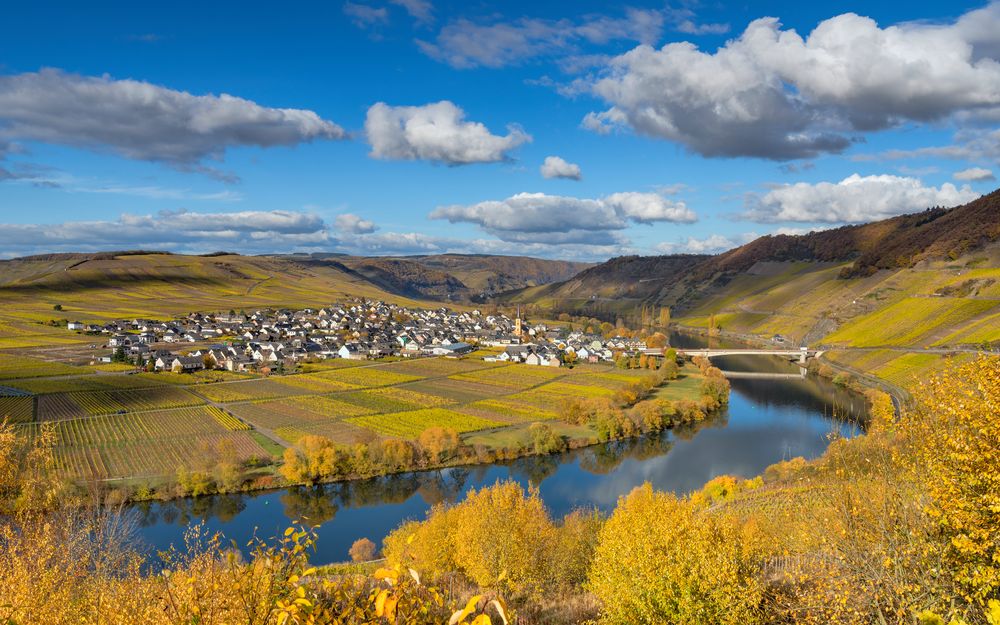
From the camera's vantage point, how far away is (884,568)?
1114cm

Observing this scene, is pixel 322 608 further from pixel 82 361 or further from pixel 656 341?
pixel 656 341

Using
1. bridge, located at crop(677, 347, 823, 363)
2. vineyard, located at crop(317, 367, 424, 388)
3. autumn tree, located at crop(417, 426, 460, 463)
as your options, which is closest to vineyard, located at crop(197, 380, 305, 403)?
vineyard, located at crop(317, 367, 424, 388)

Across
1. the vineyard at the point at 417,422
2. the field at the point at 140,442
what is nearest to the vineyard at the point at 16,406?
the field at the point at 140,442

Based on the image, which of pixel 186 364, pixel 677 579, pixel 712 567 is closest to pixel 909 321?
pixel 712 567

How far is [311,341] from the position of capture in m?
112

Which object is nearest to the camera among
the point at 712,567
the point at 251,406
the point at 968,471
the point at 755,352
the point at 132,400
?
the point at 968,471

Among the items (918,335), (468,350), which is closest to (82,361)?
(468,350)

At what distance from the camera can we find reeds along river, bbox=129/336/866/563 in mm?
39906

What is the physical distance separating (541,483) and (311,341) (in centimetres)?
7576

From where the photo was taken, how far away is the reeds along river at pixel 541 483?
39.9 m

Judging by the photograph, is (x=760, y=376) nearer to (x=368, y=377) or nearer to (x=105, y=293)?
(x=368, y=377)

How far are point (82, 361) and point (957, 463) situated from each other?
101818 mm

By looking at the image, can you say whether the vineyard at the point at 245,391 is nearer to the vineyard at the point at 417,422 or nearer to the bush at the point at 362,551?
the vineyard at the point at 417,422

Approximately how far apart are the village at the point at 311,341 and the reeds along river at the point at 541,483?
4250cm
